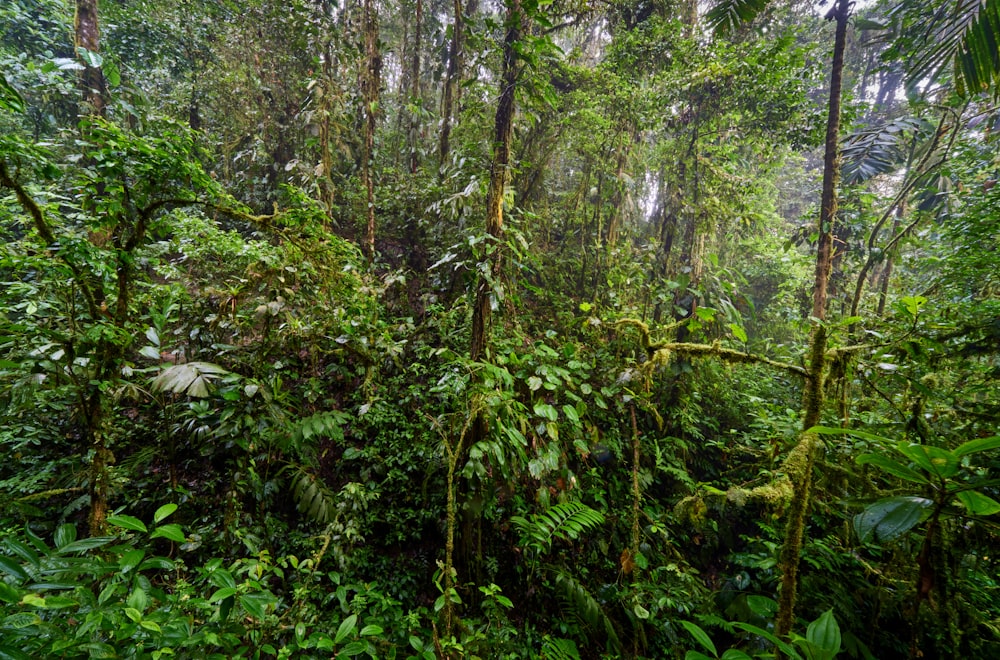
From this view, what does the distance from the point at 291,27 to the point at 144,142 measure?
5.04 metres

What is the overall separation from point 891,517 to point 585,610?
2.18 m

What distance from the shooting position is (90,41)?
4.70 meters

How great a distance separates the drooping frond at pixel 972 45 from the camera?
89.7 inches

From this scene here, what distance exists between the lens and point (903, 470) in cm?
93

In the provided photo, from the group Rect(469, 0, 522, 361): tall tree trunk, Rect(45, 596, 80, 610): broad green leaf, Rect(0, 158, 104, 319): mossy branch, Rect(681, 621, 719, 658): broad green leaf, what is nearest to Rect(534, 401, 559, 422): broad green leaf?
Rect(469, 0, 522, 361): tall tree trunk

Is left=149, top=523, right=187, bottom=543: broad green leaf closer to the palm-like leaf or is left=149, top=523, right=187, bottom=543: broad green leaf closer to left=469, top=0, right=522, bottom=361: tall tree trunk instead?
left=469, top=0, right=522, bottom=361: tall tree trunk

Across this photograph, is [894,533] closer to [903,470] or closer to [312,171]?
[903,470]

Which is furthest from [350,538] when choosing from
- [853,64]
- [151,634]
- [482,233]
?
[853,64]

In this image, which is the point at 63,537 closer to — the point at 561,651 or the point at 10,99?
the point at 10,99

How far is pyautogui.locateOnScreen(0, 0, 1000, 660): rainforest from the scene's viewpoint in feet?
5.39

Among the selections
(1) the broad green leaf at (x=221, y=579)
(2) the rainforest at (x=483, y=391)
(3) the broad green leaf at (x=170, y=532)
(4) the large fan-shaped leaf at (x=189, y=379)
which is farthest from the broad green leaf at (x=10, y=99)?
(1) the broad green leaf at (x=221, y=579)

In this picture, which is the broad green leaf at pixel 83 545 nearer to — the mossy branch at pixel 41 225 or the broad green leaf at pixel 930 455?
the mossy branch at pixel 41 225

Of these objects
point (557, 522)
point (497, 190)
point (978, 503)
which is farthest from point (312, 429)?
point (978, 503)

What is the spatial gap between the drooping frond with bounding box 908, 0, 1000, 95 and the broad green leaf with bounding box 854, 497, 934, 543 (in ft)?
10.3
